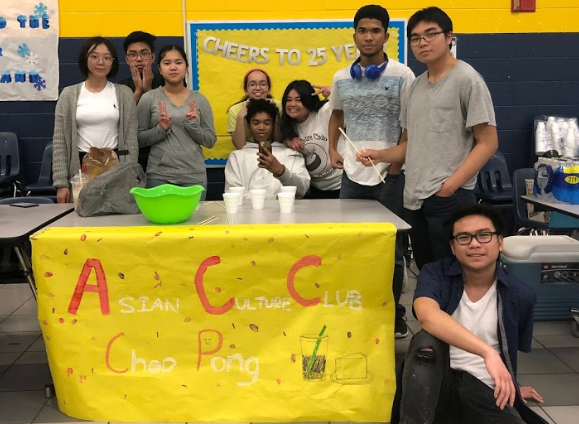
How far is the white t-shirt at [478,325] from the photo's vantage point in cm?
232

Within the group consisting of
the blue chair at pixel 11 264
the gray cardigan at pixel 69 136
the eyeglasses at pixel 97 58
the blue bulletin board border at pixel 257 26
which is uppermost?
the blue bulletin board border at pixel 257 26

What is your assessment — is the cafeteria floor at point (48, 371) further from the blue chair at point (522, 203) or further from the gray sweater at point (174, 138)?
the gray sweater at point (174, 138)

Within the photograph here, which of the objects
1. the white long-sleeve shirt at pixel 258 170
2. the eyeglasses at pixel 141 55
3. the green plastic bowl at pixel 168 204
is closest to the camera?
the green plastic bowl at pixel 168 204

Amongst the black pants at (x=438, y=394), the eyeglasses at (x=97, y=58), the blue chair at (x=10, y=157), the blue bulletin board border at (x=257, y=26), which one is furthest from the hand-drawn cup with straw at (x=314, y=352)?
the blue chair at (x=10, y=157)

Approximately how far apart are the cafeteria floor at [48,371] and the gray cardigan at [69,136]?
0.91 metres

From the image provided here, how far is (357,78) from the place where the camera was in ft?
10.6

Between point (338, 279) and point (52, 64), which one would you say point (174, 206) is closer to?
point (338, 279)

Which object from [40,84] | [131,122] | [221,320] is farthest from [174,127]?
[40,84]

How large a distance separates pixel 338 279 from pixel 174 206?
2.43 feet

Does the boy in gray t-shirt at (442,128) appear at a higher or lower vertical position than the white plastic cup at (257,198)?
higher

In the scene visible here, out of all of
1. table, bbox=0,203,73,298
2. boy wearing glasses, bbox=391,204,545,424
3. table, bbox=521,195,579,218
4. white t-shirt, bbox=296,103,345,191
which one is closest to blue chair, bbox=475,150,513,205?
white t-shirt, bbox=296,103,345,191

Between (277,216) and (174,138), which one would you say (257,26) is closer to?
(174,138)

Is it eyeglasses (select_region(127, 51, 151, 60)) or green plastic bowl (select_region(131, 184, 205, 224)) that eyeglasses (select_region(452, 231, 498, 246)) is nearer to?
green plastic bowl (select_region(131, 184, 205, 224))

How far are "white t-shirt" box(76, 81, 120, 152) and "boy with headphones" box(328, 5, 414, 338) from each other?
50.6 inches
